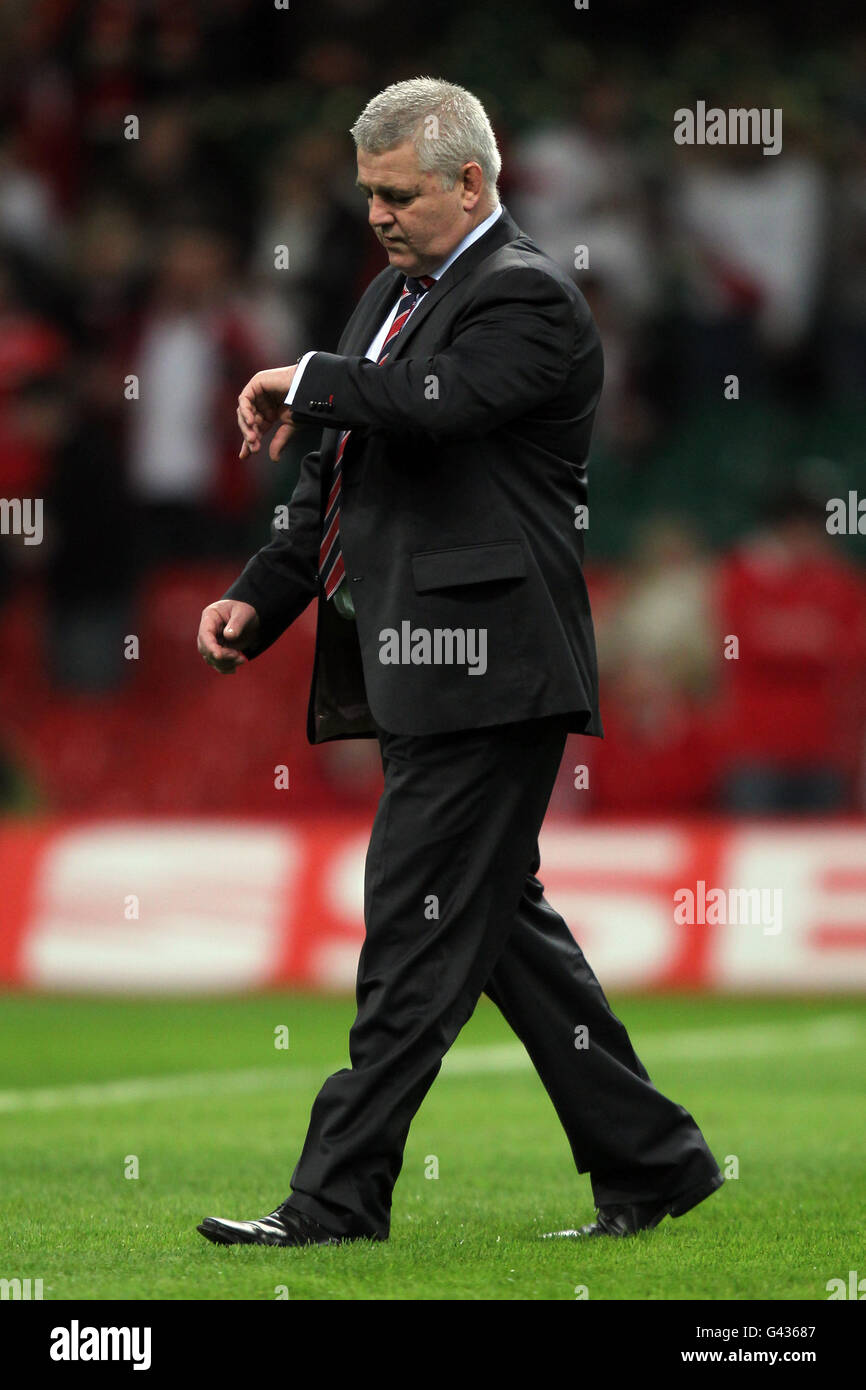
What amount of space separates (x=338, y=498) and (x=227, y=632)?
0.39 m

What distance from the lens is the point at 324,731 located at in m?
5.23

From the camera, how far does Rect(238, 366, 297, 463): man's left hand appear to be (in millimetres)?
4961

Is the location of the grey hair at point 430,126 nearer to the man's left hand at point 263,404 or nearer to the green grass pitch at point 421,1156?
the man's left hand at point 263,404

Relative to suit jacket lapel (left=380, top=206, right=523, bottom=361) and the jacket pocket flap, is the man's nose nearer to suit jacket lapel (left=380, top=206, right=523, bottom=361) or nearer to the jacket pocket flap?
suit jacket lapel (left=380, top=206, right=523, bottom=361)

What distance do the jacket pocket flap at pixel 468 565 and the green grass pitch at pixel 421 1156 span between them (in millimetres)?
1394

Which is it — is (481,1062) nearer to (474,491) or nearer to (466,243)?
(474,491)

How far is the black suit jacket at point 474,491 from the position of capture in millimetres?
4836

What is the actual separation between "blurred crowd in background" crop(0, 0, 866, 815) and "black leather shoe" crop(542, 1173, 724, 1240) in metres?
6.90

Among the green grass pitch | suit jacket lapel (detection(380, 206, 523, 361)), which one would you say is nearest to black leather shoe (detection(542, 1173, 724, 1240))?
the green grass pitch

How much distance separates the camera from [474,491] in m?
4.92

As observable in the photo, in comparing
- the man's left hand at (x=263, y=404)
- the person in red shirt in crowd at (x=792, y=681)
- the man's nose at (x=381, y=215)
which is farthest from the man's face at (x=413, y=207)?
the person in red shirt in crowd at (x=792, y=681)

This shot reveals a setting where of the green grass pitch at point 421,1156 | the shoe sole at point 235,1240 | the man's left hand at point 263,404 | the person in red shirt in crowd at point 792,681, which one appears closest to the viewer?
the green grass pitch at point 421,1156

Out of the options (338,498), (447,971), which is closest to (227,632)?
(338,498)
